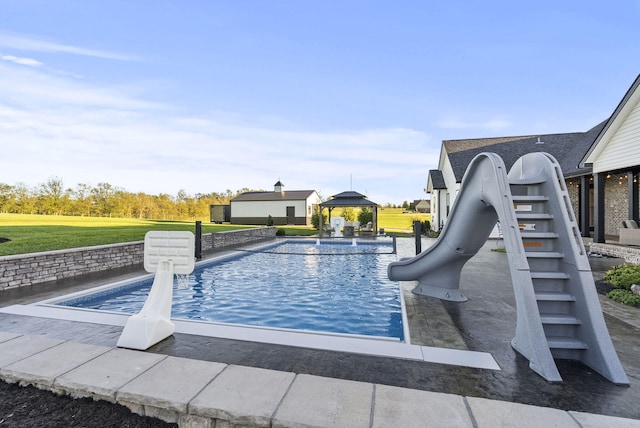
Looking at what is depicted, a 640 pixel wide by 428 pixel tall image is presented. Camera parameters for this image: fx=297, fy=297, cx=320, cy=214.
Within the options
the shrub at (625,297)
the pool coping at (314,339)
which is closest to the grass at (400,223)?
the shrub at (625,297)

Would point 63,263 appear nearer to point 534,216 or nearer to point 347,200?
point 534,216

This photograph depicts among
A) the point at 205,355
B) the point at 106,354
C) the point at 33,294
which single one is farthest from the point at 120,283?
the point at 205,355

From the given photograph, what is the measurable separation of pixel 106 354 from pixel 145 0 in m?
12.1

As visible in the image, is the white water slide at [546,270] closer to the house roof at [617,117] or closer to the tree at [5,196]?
the house roof at [617,117]

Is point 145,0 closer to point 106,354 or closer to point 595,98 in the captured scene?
point 106,354

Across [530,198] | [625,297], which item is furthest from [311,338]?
[625,297]

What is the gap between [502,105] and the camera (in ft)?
59.5

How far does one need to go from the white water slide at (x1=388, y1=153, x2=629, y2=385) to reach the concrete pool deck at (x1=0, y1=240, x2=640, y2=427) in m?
0.19

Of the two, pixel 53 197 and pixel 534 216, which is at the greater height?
pixel 53 197

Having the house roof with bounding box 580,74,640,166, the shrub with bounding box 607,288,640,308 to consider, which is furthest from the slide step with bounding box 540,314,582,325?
the house roof with bounding box 580,74,640,166

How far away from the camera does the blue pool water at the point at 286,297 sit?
205 inches

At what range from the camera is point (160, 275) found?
3.82 meters

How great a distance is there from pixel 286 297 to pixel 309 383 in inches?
162

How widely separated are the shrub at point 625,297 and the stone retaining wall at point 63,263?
12018mm
